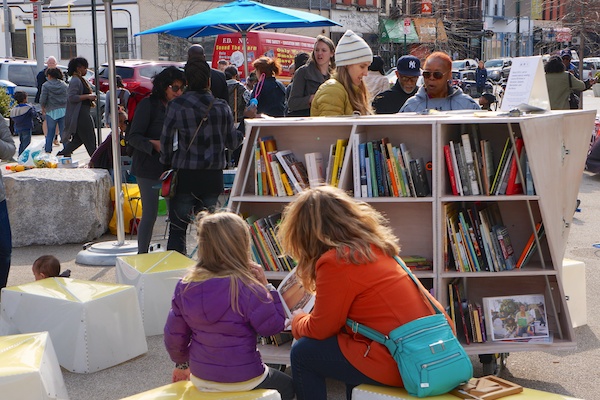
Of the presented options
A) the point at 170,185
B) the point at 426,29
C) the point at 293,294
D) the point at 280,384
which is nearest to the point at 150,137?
the point at 170,185

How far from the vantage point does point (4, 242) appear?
574cm

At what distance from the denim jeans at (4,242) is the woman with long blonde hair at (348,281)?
2.56 metres

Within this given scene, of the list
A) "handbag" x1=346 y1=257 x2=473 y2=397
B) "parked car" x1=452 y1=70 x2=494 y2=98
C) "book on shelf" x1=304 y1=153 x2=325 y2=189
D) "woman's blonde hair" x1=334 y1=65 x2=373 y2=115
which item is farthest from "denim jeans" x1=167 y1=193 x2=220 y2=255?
"parked car" x1=452 y1=70 x2=494 y2=98

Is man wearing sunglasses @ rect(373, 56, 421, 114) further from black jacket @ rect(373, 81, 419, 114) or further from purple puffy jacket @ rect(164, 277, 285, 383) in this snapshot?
purple puffy jacket @ rect(164, 277, 285, 383)

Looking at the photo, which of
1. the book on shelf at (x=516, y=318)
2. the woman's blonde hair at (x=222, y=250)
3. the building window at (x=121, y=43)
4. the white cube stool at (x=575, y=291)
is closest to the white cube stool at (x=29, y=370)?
the woman's blonde hair at (x=222, y=250)

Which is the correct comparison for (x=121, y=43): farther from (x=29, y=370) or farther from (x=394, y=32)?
(x=29, y=370)

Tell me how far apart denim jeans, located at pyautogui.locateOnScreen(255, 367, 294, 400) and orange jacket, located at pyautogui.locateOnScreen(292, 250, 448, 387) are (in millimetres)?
446

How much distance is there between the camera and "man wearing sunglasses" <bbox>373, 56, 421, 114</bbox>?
7195 mm

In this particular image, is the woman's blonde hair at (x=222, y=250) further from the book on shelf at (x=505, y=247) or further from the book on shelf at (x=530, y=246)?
the book on shelf at (x=530, y=246)

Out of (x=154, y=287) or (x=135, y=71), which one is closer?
(x=154, y=287)

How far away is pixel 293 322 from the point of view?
4.14 meters

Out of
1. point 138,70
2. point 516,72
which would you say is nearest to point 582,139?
point 516,72

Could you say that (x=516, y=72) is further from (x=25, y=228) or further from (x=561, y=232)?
(x=25, y=228)

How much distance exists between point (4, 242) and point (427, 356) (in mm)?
3373
